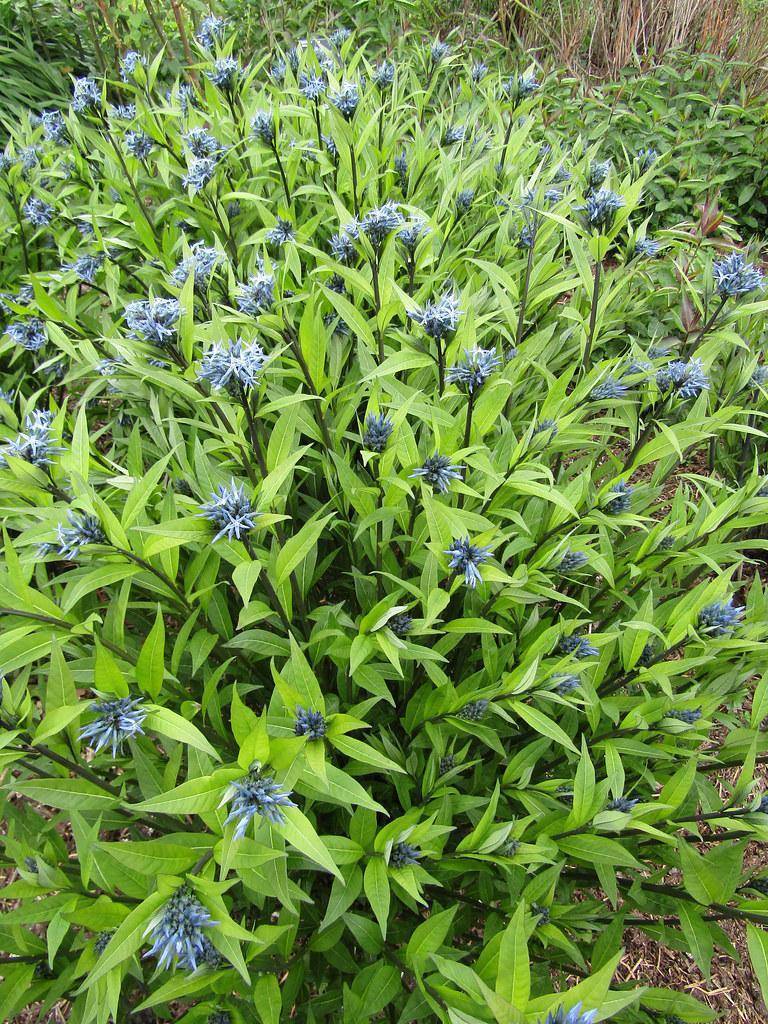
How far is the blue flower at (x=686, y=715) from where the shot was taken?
6.17ft

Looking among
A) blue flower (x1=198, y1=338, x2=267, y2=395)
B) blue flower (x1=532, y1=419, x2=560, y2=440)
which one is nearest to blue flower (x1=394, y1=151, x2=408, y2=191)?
blue flower (x1=532, y1=419, x2=560, y2=440)

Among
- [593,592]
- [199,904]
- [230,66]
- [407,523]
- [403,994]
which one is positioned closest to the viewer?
[199,904]

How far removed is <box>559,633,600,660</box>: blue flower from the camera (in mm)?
1882

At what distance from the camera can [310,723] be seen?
1438 mm

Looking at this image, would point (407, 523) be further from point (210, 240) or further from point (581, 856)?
point (210, 240)

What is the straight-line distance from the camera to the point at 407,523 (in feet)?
6.27

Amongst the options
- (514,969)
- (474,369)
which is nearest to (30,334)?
(474,369)

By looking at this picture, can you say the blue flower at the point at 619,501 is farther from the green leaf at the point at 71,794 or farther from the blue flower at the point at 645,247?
the green leaf at the point at 71,794

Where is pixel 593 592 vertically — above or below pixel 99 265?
below

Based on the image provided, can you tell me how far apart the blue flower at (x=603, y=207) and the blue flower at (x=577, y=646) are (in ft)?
4.35

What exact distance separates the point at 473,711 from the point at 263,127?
2.39 meters

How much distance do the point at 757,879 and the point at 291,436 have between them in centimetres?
175

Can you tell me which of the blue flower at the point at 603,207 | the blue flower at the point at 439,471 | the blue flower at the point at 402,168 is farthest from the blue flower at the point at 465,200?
the blue flower at the point at 439,471

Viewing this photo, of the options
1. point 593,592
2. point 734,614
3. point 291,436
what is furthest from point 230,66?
point 734,614
